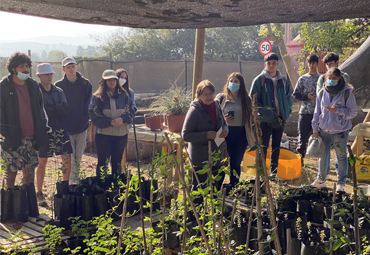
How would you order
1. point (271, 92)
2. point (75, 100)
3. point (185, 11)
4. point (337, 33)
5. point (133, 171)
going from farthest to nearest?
point (337, 33), point (133, 171), point (75, 100), point (271, 92), point (185, 11)

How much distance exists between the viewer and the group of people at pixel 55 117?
385cm

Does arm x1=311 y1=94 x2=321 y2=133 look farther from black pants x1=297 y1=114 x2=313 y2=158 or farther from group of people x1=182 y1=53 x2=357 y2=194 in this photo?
black pants x1=297 y1=114 x2=313 y2=158

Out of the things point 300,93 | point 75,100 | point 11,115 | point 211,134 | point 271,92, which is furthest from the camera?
point 300,93

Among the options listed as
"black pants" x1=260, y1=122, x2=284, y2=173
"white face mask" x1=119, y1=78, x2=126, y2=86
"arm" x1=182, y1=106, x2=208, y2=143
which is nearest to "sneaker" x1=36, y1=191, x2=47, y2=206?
"white face mask" x1=119, y1=78, x2=126, y2=86

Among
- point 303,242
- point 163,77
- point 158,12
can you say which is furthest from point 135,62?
point 158,12

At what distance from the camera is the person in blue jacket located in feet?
14.8

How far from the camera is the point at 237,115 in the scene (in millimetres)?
4215

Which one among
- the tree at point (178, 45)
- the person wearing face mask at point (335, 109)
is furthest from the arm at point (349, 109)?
the tree at point (178, 45)

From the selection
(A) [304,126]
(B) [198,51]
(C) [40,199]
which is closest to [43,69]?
(C) [40,199]

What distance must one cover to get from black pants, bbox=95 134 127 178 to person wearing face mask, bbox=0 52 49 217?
71 centimetres

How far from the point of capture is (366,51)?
21.2ft

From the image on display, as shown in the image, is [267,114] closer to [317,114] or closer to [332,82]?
[317,114]

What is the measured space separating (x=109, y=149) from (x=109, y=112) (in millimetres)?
432

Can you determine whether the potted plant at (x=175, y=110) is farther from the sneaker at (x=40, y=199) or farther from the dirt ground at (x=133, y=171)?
the sneaker at (x=40, y=199)
